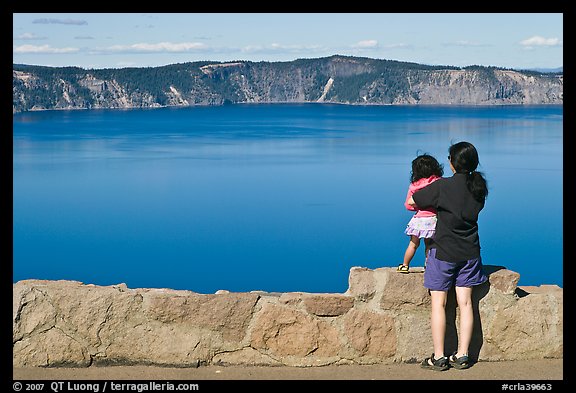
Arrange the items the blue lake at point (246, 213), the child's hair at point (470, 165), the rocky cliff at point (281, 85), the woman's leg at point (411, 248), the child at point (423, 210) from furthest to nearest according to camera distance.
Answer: the rocky cliff at point (281, 85) < the blue lake at point (246, 213) < the woman's leg at point (411, 248) < the child at point (423, 210) < the child's hair at point (470, 165)

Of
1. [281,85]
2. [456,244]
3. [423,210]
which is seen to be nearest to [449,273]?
[456,244]

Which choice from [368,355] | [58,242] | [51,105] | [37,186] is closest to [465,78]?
[51,105]

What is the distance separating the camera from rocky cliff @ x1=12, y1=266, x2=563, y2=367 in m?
5.20

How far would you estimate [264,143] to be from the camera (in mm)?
62219

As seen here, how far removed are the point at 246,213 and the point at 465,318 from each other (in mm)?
25822

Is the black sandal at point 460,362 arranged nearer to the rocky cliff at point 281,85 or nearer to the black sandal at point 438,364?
the black sandal at point 438,364

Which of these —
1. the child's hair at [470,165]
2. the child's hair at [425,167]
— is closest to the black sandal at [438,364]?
the child's hair at [470,165]

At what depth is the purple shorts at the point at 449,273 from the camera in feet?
16.7

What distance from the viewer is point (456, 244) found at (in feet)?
16.6

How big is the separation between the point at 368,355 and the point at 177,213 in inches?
1051

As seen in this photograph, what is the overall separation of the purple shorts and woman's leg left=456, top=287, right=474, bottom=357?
0.04 metres

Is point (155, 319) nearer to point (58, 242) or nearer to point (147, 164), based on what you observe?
point (58, 242)

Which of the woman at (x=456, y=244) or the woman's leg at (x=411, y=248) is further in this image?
the woman's leg at (x=411, y=248)

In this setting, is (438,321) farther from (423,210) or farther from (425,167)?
(425,167)
